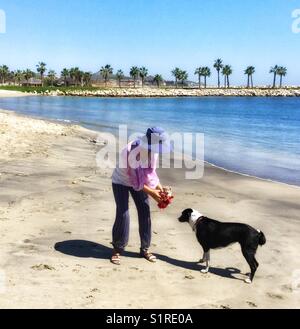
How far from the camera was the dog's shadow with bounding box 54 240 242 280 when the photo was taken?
7.08 meters

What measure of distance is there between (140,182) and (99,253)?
1.62m

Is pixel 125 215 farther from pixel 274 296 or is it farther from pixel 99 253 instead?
pixel 274 296

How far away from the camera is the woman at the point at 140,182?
665 cm

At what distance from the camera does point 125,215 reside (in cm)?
720

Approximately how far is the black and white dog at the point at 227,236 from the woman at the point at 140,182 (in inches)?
30.9

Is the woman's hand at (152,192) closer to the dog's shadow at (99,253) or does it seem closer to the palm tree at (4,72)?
the dog's shadow at (99,253)

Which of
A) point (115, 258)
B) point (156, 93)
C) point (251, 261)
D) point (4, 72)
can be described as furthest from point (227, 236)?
point (4, 72)

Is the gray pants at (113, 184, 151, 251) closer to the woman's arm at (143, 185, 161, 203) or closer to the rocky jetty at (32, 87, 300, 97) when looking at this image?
the woman's arm at (143, 185, 161, 203)

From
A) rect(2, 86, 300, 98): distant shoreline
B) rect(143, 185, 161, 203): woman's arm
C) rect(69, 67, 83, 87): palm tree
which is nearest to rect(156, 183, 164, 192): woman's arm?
rect(143, 185, 161, 203): woman's arm

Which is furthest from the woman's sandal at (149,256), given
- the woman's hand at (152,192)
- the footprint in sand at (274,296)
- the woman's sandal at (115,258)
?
the footprint in sand at (274,296)

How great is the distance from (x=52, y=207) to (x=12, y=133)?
13.6 metres

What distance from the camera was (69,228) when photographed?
8742mm
